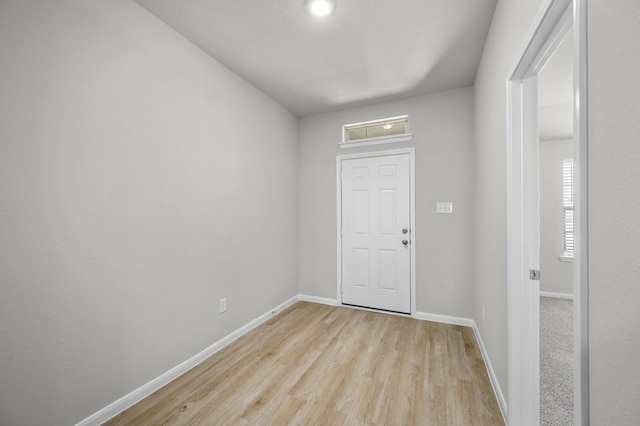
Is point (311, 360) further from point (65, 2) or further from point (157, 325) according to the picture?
point (65, 2)

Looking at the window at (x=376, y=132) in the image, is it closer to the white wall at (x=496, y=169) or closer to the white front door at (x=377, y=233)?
the white front door at (x=377, y=233)

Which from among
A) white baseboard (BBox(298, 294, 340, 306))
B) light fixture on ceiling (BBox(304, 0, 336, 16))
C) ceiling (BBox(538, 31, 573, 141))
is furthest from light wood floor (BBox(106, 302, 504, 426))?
light fixture on ceiling (BBox(304, 0, 336, 16))

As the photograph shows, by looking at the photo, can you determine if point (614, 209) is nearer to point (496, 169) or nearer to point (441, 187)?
point (496, 169)

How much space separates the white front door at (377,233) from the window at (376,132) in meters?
0.23

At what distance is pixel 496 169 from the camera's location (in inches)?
73.0

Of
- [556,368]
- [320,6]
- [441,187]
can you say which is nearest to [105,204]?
[320,6]

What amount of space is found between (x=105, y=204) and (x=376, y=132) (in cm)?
299

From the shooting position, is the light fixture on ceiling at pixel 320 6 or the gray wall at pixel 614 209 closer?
the gray wall at pixel 614 209

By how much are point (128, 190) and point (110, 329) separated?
0.90m

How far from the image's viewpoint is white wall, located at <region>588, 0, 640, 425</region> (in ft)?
1.86

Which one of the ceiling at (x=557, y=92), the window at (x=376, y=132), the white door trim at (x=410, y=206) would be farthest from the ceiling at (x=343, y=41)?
the white door trim at (x=410, y=206)

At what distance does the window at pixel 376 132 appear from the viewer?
3312mm

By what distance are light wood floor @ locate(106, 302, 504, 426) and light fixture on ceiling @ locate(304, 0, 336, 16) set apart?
2.73 m

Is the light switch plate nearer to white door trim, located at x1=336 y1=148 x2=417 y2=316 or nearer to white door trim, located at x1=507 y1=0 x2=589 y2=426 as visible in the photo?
white door trim, located at x1=336 y1=148 x2=417 y2=316
